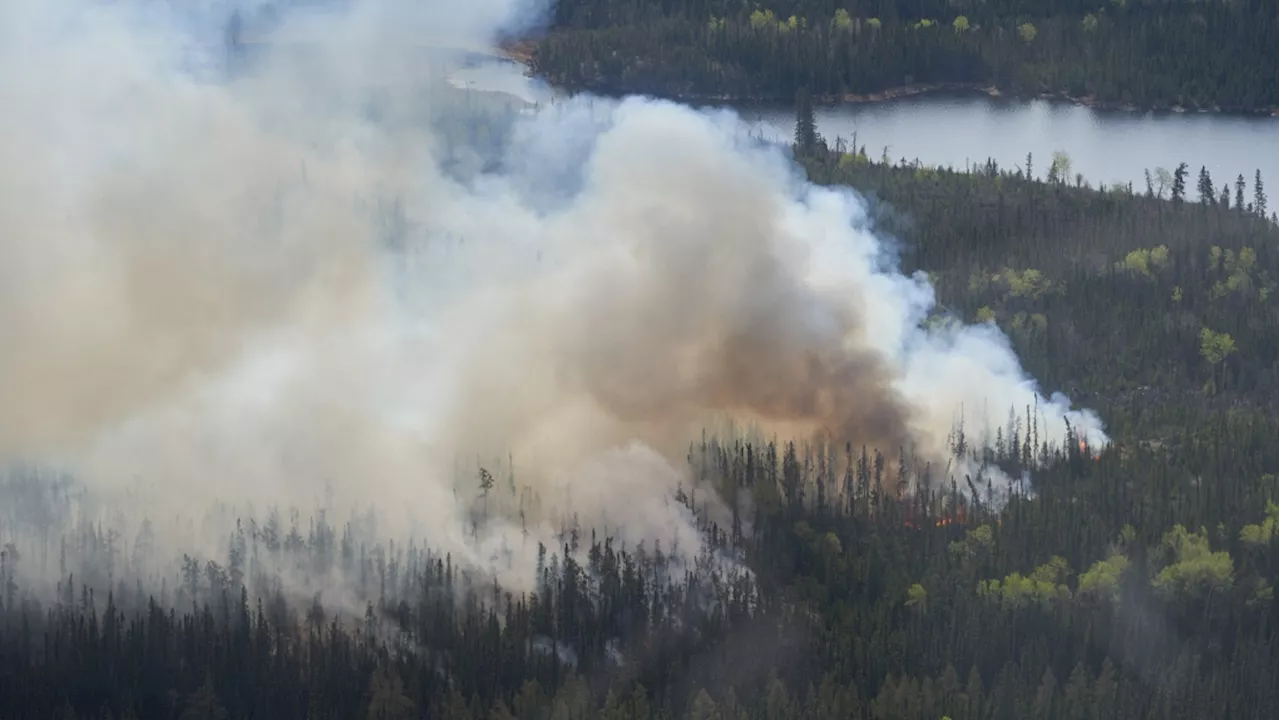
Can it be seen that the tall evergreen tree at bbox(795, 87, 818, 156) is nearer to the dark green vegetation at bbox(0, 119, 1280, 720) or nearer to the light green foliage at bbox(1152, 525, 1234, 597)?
the dark green vegetation at bbox(0, 119, 1280, 720)

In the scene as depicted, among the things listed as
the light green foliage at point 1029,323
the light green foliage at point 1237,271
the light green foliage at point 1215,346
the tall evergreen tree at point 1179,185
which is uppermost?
the tall evergreen tree at point 1179,185

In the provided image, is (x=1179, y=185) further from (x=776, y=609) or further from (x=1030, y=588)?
(x=776, y=609)

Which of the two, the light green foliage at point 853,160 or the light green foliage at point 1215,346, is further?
the light green foliage at point 853,160

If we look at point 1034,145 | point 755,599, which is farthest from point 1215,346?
point 1034,145

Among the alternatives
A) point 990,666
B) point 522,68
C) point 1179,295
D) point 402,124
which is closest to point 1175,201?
point 1179,295

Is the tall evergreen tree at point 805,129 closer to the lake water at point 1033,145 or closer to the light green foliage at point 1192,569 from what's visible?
the lake water at point 1033,145

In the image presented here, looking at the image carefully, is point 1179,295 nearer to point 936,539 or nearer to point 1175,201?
point 1175,201

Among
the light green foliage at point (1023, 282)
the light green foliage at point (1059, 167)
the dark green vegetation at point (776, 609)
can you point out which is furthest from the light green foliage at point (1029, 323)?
the light green foliage at point (1059, 167)

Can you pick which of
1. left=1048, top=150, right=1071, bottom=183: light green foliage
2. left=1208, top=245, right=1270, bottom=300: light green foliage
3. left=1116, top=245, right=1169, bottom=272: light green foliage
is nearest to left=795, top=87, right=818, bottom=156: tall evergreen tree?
left=1048, top=150, right=1071, bottom=183: light green foliage
